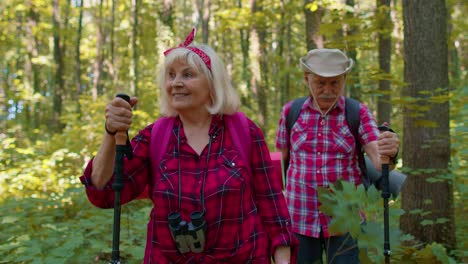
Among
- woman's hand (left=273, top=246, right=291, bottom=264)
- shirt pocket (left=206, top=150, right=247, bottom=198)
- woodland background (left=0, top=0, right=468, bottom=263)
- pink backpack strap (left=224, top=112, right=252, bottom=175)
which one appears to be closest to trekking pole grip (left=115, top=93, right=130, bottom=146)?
shirt pocket (left=206, top=150, right=247, bottom=198)

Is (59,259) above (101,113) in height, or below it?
below

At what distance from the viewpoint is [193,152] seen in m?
2.12

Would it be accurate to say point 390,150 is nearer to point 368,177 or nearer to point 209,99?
point 368,177

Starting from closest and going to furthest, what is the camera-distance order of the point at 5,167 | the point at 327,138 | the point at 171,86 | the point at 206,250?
1. the point at 206,250
2. the point at 171,86
3. the point at 327,138
4. the point at 5,167

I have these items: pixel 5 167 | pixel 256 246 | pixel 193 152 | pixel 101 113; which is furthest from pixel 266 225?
pixel 101 113

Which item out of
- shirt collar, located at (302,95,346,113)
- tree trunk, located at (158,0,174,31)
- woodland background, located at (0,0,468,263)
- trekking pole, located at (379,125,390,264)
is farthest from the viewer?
tree trunk, located at (158,0,174,31)

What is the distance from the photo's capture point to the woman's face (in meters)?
2.17

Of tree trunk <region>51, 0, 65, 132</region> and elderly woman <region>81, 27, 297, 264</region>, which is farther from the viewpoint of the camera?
tree trunk <region>51, 0, 65, 132</region>

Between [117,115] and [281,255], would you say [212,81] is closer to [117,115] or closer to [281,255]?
[117,115]

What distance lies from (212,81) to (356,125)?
1.33 metres

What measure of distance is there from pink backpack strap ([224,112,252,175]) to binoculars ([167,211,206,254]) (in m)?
0.38

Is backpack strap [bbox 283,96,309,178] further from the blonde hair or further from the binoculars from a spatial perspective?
the binoculars

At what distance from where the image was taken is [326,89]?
3209 mm

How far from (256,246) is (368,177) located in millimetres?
1425
